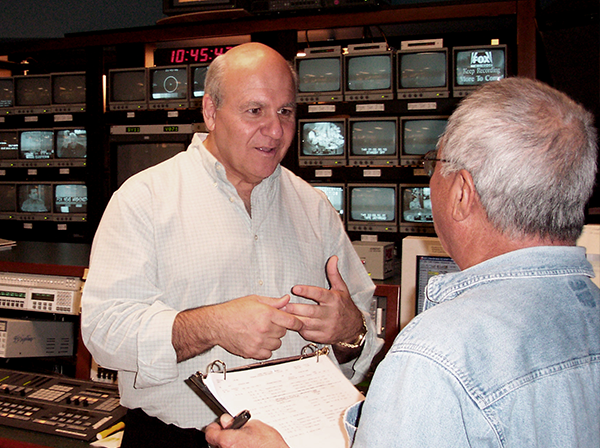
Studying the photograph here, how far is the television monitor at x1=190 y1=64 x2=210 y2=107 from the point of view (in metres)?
3.19

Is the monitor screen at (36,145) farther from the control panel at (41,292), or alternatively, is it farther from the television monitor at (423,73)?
the television monitor at (423,73)

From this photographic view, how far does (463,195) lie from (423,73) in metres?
2.23

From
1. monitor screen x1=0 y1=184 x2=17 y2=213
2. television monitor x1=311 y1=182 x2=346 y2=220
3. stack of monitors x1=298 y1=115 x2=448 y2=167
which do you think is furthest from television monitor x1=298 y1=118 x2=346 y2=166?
monitor screen x1=0 y1=184 x2=17 y2=213

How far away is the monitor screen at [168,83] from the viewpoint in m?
3.24

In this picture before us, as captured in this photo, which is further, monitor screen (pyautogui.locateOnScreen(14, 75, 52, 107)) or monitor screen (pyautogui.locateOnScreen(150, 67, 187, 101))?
monitor screen (pyautogui.locateOnScreen(14, 75, 52, 107))

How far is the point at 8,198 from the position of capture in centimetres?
372

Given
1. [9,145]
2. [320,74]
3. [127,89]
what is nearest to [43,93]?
[9,145]

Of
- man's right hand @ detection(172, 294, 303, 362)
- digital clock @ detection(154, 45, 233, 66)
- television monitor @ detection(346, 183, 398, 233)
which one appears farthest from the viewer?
digital clock @ detection(154, 45, 233, 66)

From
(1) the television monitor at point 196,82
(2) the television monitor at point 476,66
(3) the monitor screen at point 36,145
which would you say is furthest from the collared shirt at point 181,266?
(3) the monitor screen at point 36,145

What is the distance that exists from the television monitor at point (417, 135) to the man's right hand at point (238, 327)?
6.39 feet

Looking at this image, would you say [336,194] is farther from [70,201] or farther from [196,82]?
[70,201]

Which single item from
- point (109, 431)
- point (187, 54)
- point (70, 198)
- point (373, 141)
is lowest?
point (109, 431)

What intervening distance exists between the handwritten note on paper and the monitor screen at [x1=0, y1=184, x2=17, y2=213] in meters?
3.25

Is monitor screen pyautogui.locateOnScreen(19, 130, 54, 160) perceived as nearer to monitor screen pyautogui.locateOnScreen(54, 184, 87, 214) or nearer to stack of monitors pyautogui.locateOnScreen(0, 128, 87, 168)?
stack of monitors pyautogui.locateOnScreen(0, 128, 87, 168)
